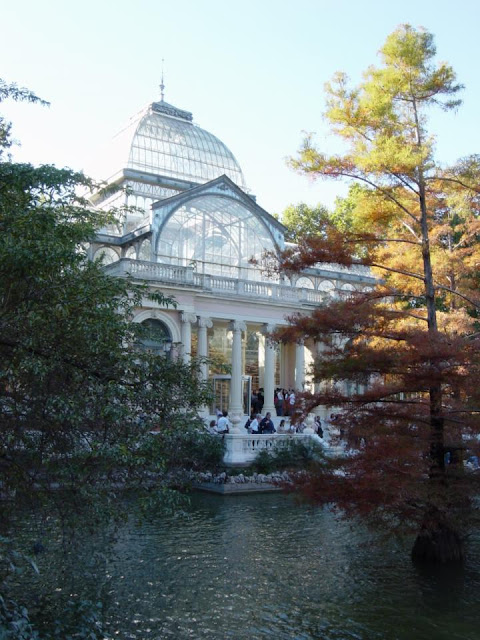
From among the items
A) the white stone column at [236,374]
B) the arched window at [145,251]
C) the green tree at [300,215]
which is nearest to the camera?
the arched window at [145,251]

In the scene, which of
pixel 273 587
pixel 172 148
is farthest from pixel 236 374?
pixel 273 587

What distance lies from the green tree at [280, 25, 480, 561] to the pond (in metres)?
1.09

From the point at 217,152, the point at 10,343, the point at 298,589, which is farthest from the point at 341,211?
the point at 10,343

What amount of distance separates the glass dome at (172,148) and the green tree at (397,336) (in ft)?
86.8

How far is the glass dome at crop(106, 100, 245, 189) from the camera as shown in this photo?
39469 millimetres

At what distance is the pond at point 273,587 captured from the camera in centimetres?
944

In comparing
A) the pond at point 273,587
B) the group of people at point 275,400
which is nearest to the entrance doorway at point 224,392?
the group of people at point 275,400

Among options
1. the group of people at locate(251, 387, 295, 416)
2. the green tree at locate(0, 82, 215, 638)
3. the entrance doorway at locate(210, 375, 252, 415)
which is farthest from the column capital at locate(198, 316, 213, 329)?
the green tree at locate(0, 82, 215, 638)

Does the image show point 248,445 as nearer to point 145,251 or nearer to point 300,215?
point 145,251

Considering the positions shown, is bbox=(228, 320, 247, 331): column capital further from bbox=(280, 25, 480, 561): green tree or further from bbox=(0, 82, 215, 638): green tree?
bbox=(0, 82, 215, 638): green tree

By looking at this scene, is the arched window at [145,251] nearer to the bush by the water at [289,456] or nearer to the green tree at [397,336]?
the bush by the water at [289,456]

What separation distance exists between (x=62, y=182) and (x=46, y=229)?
1.11 meters

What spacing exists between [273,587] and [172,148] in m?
32.9

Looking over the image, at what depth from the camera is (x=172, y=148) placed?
1604 inches
